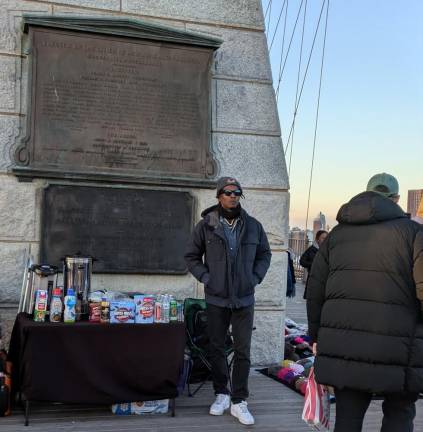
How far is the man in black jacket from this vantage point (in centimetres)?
514

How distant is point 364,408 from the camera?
3.40 metres

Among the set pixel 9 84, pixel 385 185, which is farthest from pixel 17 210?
pixel 385 185

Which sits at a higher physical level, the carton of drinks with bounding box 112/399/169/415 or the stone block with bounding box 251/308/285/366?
the stone block with bounding box 251/308/285/366

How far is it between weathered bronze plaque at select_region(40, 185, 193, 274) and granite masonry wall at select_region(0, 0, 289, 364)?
134 mm

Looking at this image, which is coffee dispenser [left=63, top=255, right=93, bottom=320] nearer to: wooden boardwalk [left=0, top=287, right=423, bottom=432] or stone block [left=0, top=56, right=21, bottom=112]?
wooden boardwalk [left=0, top=287, right=423, bottom=432]

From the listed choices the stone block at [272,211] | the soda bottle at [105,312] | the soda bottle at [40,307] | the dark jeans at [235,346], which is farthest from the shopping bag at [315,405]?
the stone block at [272,211]

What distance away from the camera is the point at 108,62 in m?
6.53

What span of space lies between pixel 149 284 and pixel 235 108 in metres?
2.08

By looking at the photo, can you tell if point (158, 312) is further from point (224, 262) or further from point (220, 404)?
point (220, 404)

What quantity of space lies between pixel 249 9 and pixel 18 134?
2.86 m

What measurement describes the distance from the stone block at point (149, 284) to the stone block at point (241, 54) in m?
2.24

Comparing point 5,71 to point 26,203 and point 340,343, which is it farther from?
point 340,343

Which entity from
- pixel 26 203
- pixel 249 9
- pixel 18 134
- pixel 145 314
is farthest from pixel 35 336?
pixel 249 9

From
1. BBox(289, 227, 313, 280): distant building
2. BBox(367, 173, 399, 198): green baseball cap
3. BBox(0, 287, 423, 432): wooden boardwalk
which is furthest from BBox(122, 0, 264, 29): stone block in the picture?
BBox(289, 227, 313, 280): distant building
